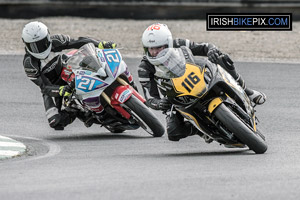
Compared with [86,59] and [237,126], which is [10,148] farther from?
[237,126]

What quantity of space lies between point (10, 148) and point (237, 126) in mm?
2686

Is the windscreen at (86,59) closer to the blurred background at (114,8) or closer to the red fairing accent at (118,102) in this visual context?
the red fairing accent at (118,102)

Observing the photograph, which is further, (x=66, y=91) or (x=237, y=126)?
(x=66, y=91)

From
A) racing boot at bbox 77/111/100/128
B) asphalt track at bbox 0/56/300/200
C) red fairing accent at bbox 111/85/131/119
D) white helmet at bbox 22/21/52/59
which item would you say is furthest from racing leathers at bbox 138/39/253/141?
white helmet at bbox 22/21/52/59

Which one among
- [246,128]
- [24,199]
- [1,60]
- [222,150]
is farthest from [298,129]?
[1,60]

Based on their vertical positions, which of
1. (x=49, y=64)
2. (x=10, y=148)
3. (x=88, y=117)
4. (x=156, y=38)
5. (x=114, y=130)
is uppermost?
(x=156, y=38)

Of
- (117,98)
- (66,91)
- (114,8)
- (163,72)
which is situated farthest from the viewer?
(114,8)

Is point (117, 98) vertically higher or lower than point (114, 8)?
higher

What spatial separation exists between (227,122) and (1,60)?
966 cm

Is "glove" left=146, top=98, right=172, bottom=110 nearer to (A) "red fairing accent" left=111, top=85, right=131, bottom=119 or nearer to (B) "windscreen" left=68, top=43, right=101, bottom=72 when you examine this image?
(A) "red fairing accent" left=111, top=85, right=131, bottom=119

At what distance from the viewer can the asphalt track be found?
633cm

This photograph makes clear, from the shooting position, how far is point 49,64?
1062 centimetres

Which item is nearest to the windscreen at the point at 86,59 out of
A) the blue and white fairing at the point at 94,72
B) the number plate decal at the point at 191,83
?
the blue and white fairing at the point at 94,72

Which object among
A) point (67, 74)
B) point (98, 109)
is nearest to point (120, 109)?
point (98, 109)
